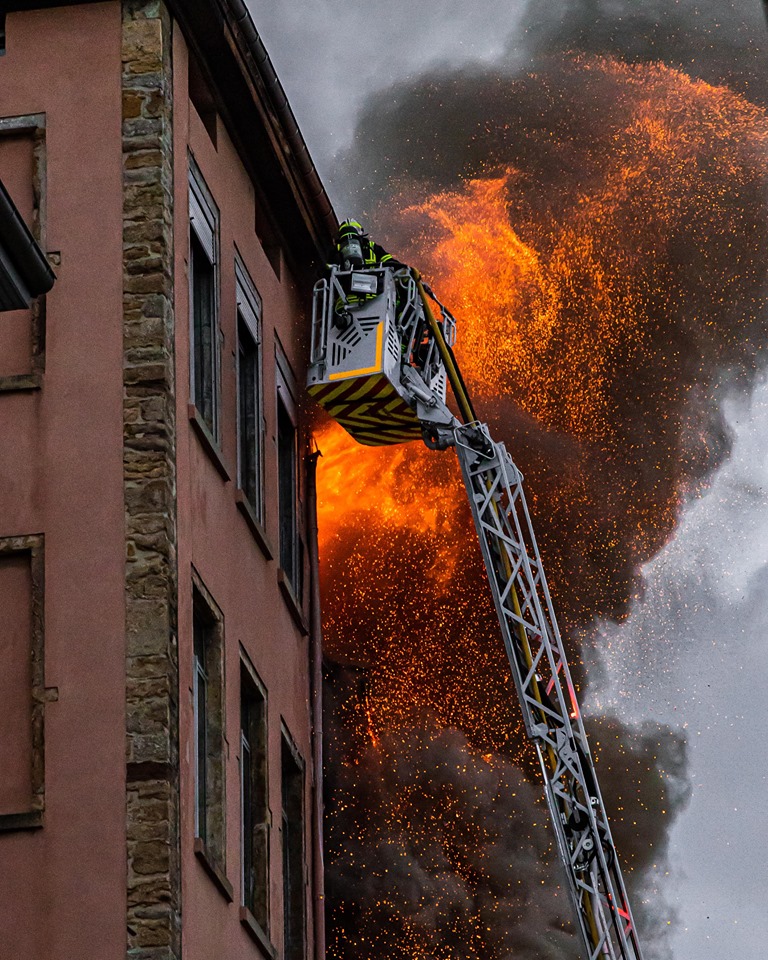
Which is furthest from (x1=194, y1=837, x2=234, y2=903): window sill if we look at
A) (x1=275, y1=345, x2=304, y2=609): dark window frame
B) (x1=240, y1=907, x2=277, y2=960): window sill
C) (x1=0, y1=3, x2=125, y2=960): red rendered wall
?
(x1=275, y1=345, x2=304, y2=609): dark window frame

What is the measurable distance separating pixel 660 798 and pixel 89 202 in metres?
16.9

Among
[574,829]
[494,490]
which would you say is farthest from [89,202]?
[574,829]

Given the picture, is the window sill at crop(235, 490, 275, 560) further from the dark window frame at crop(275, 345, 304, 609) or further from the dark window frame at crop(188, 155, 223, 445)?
the dark window frame at crop(275, 345, 304, 609)

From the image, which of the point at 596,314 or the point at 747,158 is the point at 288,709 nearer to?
the point at 596,314

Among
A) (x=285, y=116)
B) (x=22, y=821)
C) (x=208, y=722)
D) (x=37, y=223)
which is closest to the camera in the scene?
(x=22, y=821)

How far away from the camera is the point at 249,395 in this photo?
2628cm

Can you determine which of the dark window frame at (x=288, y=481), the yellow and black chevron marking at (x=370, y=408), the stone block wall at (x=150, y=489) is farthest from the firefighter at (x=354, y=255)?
the stone block wall at (x=150, y=489)

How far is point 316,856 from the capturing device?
89.3 ft

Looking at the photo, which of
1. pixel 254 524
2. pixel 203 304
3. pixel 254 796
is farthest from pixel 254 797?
pixel 203 304

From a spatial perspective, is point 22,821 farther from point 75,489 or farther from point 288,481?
point 288,481

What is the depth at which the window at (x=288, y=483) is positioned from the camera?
27719 millimetres

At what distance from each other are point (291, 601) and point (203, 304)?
11.9ft

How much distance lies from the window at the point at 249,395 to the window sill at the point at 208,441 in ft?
5.30

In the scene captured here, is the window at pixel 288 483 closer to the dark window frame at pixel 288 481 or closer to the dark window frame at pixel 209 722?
the dark window frame at pixel 288 481
